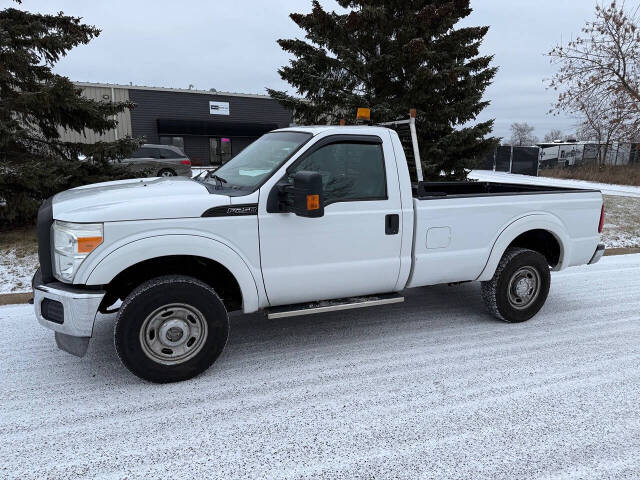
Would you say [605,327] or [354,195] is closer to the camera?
[354,195]

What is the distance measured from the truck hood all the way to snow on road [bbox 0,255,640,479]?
131 centimetres

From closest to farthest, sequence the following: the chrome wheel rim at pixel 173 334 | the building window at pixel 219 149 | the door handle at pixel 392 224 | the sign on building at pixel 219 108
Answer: the chrome wheel rim at pixel 173 334
the door handle at pixel 392 224
the sign on building at pixel 219 108
the building window at pixel 219 149

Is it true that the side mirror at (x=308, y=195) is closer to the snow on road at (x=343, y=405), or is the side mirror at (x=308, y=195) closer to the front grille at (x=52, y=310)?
the snow on road at (x=343, y=405)

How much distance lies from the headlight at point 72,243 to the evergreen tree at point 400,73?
9.39 m

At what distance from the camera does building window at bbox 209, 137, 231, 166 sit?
33.5 meters

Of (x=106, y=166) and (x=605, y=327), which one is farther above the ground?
(x=106, y=166)

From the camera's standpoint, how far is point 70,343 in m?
3.55

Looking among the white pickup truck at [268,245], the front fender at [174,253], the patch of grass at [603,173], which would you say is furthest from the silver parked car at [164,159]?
the patch of grass at [603,173]

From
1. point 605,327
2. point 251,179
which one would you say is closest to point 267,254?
point 251,179

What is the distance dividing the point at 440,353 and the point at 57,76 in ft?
26.4

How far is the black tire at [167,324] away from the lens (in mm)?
3492

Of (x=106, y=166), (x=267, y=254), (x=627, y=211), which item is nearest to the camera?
(x=267, y=254)

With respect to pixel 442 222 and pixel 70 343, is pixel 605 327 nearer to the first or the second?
pixel 442 222

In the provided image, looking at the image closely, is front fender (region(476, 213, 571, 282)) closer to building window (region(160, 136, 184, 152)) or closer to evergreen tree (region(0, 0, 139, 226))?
evergreen tree (region(0, 0, 139, 226))
